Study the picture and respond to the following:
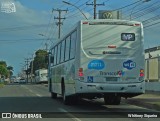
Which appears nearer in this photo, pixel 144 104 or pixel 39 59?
pixel 144 104

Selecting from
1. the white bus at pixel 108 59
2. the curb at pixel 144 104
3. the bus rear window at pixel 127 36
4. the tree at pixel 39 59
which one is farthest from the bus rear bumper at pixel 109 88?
the tree at pixel 39 59

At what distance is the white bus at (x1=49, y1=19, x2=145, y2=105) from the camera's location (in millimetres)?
20000

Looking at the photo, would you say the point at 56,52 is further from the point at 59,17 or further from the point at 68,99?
the point at 59,17

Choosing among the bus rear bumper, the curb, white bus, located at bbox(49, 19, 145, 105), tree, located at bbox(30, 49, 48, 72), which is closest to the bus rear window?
white bus, located at bbox(49, 19, 145, 105)

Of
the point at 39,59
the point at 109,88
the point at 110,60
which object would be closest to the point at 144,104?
the point at 109,88

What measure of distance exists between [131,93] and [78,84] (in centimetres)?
236

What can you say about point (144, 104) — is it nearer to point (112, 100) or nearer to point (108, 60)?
point (112, 100)

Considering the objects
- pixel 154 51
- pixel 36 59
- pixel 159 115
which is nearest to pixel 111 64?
pixel 159 115

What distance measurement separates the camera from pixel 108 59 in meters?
20.2

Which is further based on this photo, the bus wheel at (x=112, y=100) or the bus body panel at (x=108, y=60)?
the bus wheel at (x=112, y=100)

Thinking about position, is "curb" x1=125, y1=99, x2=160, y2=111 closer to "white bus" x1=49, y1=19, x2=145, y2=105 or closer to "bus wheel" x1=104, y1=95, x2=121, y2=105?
"bus wheel" x1=104, y1=95, x2=121, y2=105

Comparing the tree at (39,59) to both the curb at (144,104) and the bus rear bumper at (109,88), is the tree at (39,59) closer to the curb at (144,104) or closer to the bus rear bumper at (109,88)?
the curb at (144,104)

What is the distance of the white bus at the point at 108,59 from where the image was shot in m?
20.0

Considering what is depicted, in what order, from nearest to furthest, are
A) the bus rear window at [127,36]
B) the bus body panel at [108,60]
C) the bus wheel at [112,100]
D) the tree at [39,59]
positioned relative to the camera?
the bus body panel at [108,60] → the bus rear window at [127,36] → the bus wheel at [112,100] → the tree at [39,59]
